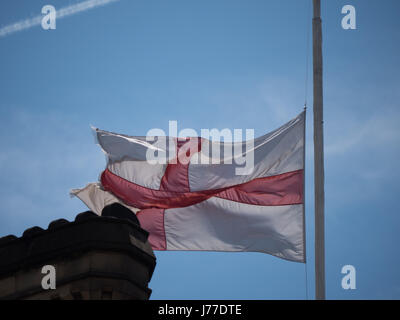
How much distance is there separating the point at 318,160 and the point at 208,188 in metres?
4.33

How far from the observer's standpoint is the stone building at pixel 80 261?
21.3 m

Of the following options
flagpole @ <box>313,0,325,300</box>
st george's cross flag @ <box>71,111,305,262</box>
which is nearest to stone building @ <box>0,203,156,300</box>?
st george's cross flag @ <box>71,111,305,262</box>

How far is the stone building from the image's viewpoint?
70.0 ft

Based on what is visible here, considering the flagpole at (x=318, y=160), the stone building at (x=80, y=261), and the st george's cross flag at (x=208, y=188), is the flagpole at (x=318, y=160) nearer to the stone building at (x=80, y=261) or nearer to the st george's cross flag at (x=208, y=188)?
the st george's cross flag at (x=208, y=188)

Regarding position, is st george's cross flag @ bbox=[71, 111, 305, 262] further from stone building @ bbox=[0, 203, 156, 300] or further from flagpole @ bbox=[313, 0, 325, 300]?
stone building @ bbox=[0, 203, 156, 300]

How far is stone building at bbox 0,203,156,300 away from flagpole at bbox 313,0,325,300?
4036 millimetres

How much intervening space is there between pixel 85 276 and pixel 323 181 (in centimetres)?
589

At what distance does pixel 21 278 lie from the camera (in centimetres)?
2195

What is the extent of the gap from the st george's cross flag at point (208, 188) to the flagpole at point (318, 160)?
6.74 ft

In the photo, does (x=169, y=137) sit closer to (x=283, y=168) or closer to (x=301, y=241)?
(x=283, y=168)

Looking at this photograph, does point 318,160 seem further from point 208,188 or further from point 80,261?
point 80,261

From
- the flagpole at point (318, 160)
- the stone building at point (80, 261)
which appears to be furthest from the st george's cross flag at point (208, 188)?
the stone building at point (80, 261)

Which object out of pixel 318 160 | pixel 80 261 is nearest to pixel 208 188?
pixel 318 160

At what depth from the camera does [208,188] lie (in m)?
25.6
